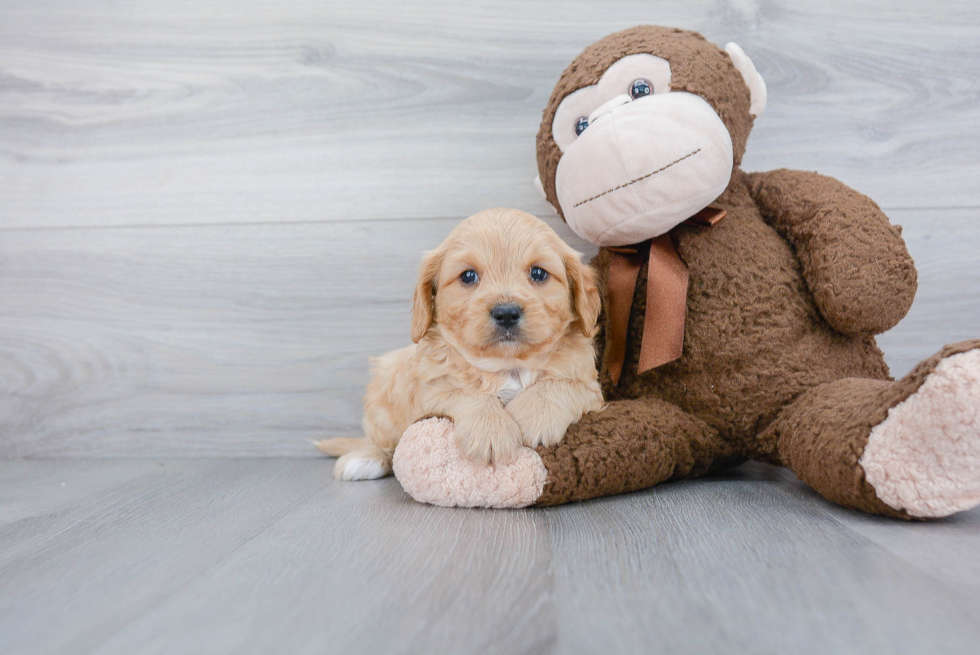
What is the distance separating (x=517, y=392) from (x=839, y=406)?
20.8 inches

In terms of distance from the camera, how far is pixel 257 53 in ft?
5.35

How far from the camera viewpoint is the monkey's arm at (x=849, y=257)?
3.54ft

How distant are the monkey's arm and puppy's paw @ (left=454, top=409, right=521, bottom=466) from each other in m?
0.62

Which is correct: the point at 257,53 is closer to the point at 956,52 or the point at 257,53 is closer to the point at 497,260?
the point at 497,260

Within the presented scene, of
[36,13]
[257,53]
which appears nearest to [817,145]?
[257,53]

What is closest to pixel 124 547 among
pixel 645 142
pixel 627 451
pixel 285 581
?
pixel 285 581

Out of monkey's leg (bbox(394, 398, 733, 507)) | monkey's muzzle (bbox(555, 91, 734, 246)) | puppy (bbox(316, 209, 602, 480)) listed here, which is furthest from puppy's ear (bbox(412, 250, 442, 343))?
monkey's muzzle (bbox(555, 91, 734, 246))

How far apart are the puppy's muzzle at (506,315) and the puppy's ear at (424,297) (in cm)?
18

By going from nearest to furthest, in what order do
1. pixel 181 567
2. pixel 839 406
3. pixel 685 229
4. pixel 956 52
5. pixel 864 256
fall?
pixel 181 567 → pixel 839 406 → pixel 864 256 → pixel 685 229 → pixel 956 52

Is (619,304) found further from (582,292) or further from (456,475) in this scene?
(456,475)

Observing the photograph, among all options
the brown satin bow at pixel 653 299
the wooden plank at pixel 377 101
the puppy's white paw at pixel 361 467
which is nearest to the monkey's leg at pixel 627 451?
the brown satin bow at pixel 653 299

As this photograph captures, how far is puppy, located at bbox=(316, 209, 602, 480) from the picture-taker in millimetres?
1047

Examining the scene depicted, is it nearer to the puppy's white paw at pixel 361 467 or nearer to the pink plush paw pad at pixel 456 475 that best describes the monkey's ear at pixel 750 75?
the pink plush paw pad at pixel 456 475

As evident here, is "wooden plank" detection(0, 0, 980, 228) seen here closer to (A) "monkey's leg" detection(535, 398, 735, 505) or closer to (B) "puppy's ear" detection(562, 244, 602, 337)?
(B) "puppy's ear" detection(562, 244, 602, 337)
